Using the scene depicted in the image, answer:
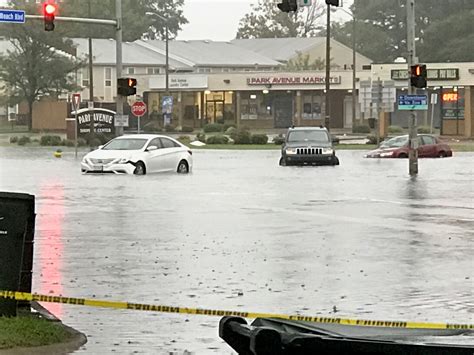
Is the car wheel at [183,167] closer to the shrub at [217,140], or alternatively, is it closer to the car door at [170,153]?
the car door at [170,153]

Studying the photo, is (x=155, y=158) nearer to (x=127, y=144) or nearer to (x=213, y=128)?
(x=127, y=144)

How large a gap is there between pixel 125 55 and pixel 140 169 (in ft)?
224

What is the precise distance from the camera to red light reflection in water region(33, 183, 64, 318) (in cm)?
1334

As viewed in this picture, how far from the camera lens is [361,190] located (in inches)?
1225

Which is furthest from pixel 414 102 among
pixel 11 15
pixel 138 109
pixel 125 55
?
pixel 125 55

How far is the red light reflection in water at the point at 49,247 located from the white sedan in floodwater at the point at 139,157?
8.49 metres

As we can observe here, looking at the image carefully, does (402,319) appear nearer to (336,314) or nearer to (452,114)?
(336,314)

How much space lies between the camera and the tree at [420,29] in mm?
106562

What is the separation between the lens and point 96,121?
224 ft

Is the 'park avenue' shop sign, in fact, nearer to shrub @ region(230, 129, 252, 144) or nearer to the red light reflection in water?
shrub @ region(230, 129, 252, 144)

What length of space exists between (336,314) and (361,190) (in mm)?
19585

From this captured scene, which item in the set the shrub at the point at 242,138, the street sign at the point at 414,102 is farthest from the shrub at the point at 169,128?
the street sign at the point at 414,102

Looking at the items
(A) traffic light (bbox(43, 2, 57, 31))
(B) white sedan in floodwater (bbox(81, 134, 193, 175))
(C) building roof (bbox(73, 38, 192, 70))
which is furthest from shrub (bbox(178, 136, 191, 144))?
(A) traffic light (bbox(43, 2, 57, 31))

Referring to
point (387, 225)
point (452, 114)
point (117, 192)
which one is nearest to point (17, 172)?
point (117, 192)
